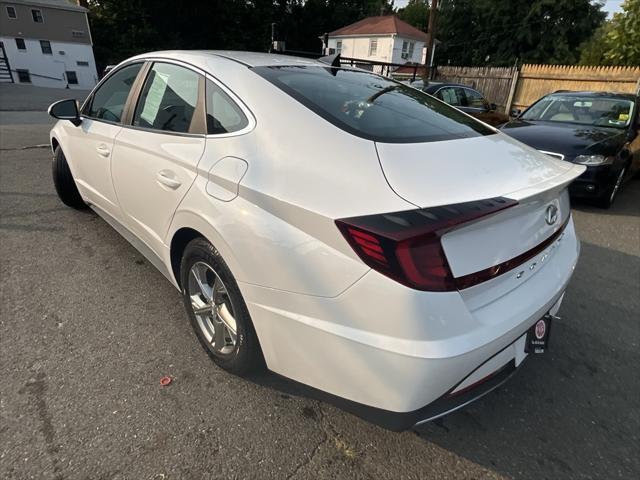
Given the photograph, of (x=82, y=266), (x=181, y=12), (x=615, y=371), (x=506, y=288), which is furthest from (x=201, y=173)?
(x=181, y=12)

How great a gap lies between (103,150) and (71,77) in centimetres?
4362

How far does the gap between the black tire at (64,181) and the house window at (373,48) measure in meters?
Result: 43.3

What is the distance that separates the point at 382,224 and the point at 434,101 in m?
1.66

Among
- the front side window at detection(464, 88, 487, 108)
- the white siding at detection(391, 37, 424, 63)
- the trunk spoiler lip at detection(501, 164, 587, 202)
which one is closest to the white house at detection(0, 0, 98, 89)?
the white siding at detection(391, 37, 424, 63)

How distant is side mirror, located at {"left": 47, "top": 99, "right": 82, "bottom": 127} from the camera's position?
11.0 ft

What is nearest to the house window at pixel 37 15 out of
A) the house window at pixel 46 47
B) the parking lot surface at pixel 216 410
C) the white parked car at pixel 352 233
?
the house window at pixel 46 47

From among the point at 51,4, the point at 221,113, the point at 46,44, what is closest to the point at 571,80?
the point at 221,113

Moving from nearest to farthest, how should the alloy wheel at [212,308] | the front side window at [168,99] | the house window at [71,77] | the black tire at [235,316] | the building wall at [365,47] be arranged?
the black tire at [235,316]
the alloy wheel at [212,308]
the front side window at [168,99]
the house window at [71,77]
the building wall at [365,47]

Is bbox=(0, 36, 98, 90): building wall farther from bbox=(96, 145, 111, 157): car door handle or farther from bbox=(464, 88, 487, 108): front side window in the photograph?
bbox=(96, 145, 111, 157): car door handle

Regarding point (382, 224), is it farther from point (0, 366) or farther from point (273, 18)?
point (273, 18)

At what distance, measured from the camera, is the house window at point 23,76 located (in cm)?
3534

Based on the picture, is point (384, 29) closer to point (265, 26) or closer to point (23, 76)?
point (265, 26)

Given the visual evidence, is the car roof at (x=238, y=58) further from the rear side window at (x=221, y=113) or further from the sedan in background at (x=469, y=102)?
the sedan in background at (x=469, y=102)

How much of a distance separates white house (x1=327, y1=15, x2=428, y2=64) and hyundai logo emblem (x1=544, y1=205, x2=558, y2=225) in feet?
138
